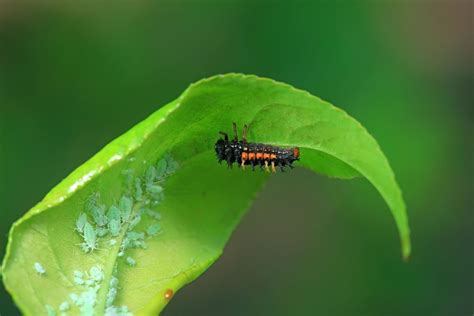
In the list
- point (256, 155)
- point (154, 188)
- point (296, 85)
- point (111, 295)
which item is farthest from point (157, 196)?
point (296, 85)

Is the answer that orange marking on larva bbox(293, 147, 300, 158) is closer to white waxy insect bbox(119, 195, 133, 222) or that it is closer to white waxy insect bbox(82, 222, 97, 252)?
white waxy insect bbox(119, 195, 133, 222)

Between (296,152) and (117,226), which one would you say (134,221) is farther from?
(296,152)

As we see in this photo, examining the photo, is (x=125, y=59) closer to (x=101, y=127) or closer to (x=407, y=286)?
(x=101, y=127)

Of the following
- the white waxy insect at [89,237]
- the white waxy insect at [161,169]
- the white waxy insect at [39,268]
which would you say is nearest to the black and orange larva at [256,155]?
the white waxy insect at [161,169]

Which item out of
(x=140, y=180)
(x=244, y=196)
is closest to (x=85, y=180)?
(x=140, y=180)

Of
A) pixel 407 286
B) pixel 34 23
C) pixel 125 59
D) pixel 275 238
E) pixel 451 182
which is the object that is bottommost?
pixel 407 286

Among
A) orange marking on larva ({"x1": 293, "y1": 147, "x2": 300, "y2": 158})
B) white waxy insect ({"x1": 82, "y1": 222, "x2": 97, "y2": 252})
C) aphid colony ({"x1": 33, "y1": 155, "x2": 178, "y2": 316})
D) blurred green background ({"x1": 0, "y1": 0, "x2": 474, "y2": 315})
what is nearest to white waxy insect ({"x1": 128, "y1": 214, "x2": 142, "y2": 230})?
aphid colony ({"x1": 33, "y1": 155, "x2": 178, "y2": 316})

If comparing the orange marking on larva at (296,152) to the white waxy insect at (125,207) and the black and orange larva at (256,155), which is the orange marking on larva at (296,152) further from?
the white waxy insect at (125,207)
